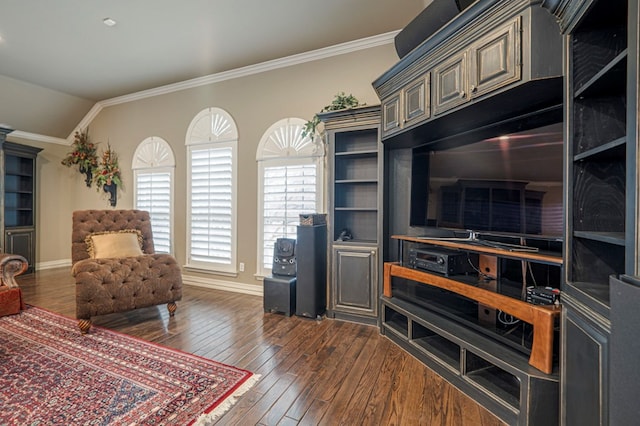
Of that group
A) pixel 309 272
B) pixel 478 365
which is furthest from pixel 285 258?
pixel 478 365

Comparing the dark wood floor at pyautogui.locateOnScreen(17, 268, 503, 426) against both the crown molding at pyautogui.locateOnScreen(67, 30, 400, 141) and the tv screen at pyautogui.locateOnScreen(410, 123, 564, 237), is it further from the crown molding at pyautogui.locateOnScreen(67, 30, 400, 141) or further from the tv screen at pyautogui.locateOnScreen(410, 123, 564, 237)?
the crown molding at pyautogui.locateOnScreen(67, 30, 400, 141)

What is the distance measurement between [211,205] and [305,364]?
278cm

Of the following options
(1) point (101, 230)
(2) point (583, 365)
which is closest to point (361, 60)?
(2) point (583, 365)

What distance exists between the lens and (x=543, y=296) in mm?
1609

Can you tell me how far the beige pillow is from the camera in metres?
3.20

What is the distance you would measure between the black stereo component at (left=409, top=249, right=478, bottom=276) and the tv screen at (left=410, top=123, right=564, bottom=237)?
0.79 ft

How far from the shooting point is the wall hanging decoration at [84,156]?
5.36 m

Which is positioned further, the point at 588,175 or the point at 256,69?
the point at 256,69

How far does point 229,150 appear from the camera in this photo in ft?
13.5

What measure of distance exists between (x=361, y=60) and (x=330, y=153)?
119cm

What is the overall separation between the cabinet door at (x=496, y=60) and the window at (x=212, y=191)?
10.1ft

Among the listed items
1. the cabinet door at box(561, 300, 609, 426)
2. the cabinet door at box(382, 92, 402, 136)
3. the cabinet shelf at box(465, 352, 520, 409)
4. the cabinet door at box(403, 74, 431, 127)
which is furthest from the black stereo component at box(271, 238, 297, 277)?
the cabinet door at box(561, 300, 609, 426)

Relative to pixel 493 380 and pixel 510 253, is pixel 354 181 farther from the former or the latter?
pixel 493 380

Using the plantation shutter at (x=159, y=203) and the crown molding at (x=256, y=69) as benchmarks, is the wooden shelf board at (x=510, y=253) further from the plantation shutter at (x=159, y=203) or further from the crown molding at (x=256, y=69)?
the plantation shutter at (x=159, y=203)
